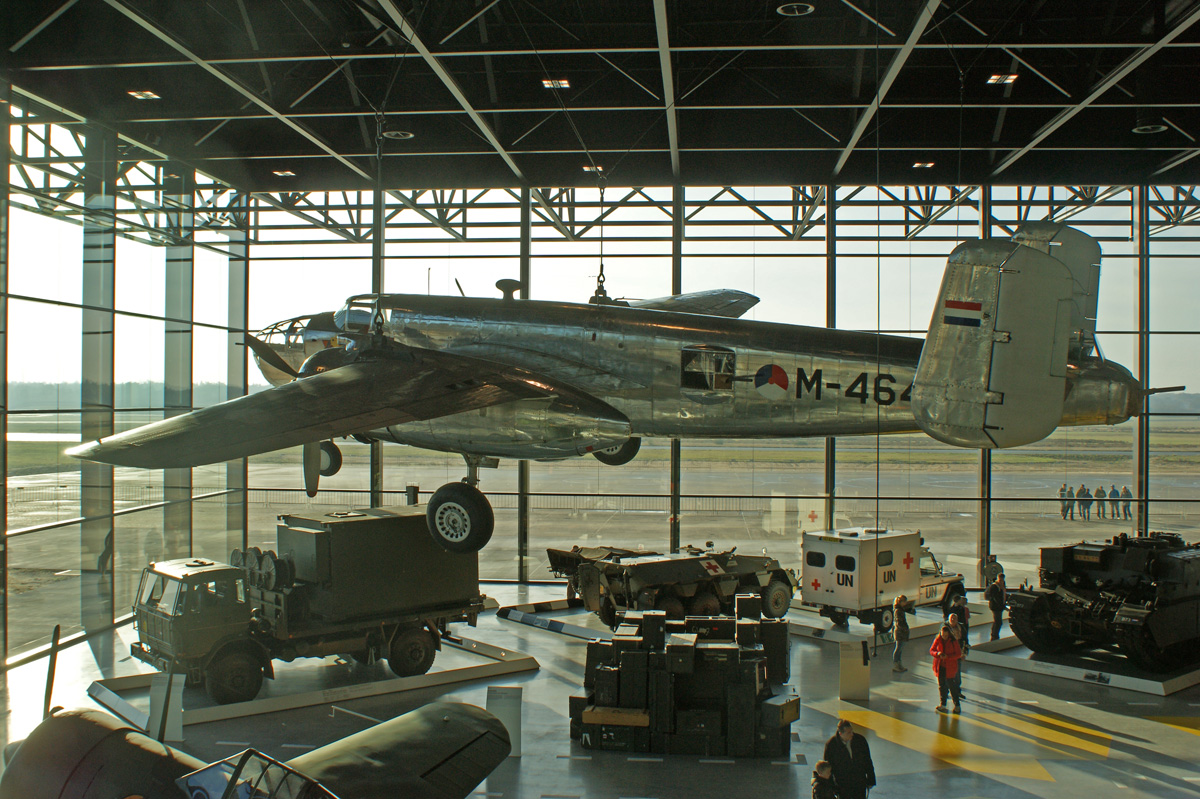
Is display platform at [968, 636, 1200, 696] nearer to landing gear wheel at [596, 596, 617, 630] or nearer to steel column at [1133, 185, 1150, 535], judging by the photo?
steel column at [1133, 185, 1150, 535]

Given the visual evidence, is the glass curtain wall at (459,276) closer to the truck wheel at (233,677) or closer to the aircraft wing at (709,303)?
the aircraft wing at (709,303)

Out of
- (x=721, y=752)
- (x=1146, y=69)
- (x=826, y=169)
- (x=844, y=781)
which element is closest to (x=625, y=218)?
(x=826, y=169)

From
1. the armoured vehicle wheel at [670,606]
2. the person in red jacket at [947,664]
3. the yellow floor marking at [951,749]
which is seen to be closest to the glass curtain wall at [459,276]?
the armoured vehicle wheel at [670,606]

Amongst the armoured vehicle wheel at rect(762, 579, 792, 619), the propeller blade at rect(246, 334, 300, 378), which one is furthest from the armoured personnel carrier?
the propeller blade at rect(246, 334, 300, 378)

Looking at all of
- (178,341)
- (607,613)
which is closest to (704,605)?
(607,613)

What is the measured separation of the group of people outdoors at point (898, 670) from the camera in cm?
733

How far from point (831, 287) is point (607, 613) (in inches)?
395

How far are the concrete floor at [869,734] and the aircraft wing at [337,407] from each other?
14.5 feet

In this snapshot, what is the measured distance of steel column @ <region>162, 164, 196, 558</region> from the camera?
740 inches

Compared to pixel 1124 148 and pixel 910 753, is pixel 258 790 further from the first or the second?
pixel 1124 148

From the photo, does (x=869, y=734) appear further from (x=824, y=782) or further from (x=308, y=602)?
(x=308, y=602)

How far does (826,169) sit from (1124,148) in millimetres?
6506

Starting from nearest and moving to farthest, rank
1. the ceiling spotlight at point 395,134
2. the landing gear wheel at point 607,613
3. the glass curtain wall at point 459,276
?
the landing gear wheel at point 607,613, the glass curtain wall at point 459,276, the ceiling spotlight at point 395,134

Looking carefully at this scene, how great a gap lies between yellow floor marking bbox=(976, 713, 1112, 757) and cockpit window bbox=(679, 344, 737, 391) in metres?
6.43
